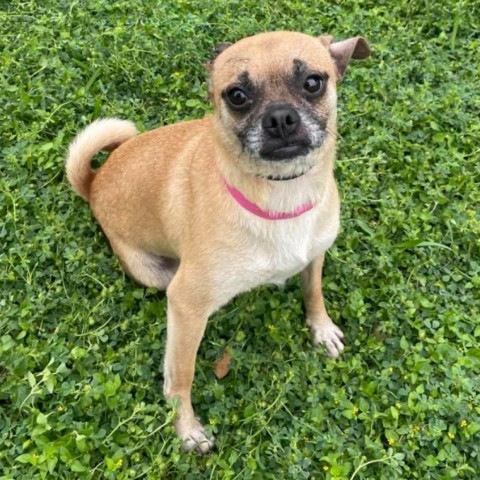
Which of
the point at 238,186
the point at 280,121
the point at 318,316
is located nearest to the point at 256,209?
the point at 238,186

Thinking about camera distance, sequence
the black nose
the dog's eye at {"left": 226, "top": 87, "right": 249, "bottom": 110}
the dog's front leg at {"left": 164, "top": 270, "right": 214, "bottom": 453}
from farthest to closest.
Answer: the dog's front leg at {"left": 164, "top": 270, "right": 214, "bottom": 453}, the dog's eye at {"left": 226, "top": 87, "right": 249, "bottom": 110}, the black nose

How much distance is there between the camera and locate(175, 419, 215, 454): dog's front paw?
2900 mm

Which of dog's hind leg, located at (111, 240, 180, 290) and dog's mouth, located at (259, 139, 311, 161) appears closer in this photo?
dog's mouth, located at (259, 139, 311, 161)

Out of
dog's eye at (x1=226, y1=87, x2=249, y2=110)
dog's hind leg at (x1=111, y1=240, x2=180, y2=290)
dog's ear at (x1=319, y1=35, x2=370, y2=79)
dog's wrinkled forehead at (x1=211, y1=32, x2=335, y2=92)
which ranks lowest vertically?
dog's hind leg at (x1=111, y1=240, x2=180, y2=290)

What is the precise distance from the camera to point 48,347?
10.1 feet

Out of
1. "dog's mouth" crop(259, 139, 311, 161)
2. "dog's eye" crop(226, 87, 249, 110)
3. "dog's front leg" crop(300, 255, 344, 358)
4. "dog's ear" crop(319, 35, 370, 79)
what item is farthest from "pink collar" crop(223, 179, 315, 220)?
"dog's ear" crop(319, 35, 370, 79)

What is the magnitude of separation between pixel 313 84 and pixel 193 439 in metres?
1.81

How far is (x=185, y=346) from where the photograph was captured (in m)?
2.74

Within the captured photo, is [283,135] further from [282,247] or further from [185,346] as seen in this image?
[185,346]

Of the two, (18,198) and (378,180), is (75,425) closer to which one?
(18,198)

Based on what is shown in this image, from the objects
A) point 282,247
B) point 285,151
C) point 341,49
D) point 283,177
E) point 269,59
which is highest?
point 269,59

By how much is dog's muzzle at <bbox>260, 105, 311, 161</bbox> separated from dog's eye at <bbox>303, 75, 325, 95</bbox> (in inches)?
6.9

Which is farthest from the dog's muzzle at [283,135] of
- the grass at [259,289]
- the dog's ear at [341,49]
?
the grass at [259,289]

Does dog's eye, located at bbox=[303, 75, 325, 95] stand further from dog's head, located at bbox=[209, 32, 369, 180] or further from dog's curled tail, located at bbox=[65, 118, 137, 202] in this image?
dog's curled tail, located at bbox=[65, 118, 137, 202]
